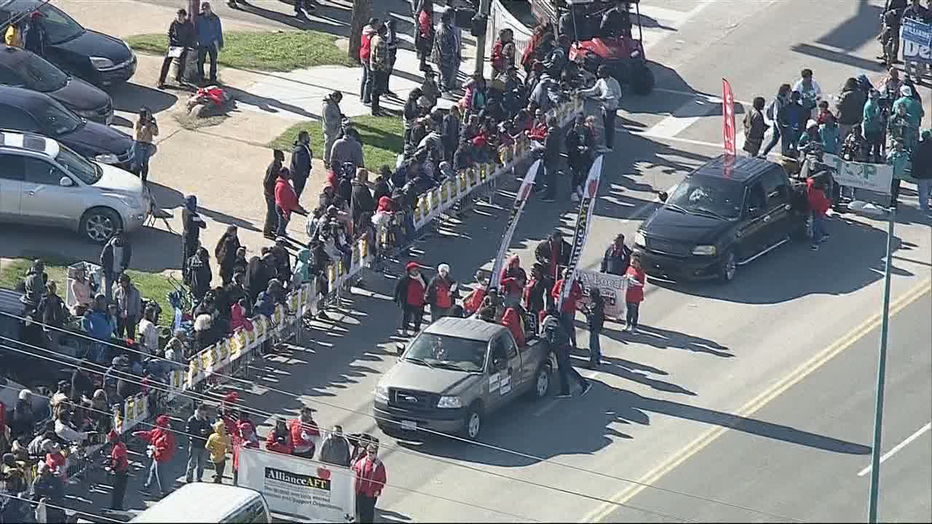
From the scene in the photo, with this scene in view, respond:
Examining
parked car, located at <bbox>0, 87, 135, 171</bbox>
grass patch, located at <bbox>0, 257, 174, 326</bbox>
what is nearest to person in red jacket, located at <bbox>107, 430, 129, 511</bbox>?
grass patch, located at <bbox>0, 257, 174, 326</bbox>

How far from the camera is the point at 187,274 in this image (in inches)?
1412

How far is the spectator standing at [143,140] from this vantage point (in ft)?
132

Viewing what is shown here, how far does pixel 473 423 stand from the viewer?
32.8 m

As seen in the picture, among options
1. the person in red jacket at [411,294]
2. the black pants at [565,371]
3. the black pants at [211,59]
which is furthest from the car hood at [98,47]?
the black pants at [565,371]

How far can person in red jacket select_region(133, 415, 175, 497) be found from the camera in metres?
31.4

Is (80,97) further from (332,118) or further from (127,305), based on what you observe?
(127,305)

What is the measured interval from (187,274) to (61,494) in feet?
19.6

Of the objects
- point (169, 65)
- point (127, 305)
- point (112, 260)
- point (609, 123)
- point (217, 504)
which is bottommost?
point (127, 305)

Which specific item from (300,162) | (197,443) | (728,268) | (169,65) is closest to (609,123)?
(728,268)

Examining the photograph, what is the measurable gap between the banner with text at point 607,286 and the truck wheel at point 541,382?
6.74ft

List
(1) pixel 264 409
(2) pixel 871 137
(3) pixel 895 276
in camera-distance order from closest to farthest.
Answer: (1) pixel 264 409 < (3) pixel 895 276 < (2) pixel 871 137

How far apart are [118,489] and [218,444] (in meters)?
1.43

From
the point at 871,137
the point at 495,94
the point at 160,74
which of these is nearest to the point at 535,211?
the point at 495,94

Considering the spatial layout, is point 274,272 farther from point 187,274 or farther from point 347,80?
point 347,80
